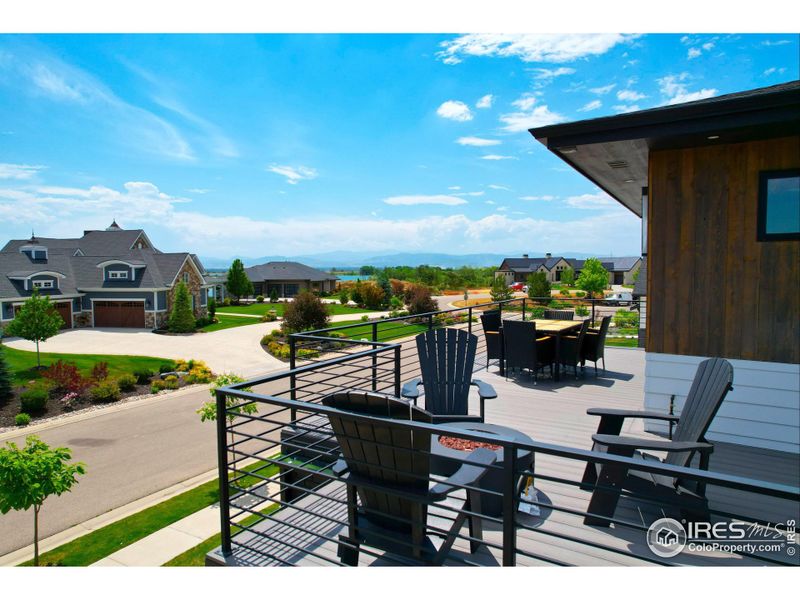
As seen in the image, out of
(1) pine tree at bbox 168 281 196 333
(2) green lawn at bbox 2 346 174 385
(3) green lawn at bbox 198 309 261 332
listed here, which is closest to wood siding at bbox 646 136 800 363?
(2) green lawn at bbox 2 346 174 385

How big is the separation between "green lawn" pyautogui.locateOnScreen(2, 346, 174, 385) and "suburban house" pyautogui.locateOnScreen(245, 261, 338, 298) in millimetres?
35418

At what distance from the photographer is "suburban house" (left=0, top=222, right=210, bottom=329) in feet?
96.1

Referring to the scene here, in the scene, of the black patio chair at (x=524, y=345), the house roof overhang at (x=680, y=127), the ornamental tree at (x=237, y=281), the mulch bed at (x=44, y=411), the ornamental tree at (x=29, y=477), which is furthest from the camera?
the ornamental tree at (x=237, y=281)

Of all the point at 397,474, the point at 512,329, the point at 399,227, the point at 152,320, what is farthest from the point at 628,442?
the point at 399,227

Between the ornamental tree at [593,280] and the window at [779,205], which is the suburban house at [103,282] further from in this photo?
the ornamental tree at [593,280]

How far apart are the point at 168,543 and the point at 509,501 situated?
632 cm

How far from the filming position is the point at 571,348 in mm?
7570

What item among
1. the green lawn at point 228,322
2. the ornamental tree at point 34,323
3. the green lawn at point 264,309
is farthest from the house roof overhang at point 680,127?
Answer: the green lawn at point 264,309

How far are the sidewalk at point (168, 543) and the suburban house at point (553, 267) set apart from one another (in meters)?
71.4

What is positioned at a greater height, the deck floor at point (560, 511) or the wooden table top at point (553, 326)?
the wooden table top at point (553, 326)

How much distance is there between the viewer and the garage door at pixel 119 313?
31.5 meters

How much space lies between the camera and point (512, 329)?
7117 mm

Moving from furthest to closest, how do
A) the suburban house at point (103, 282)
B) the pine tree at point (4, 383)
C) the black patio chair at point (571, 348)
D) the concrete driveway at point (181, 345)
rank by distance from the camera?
the suburban house at point (103, 282) → the concrete driveway at point (181, 345) → the pine tree at point (4, 383) → the black patio chair at point (571, 348)
